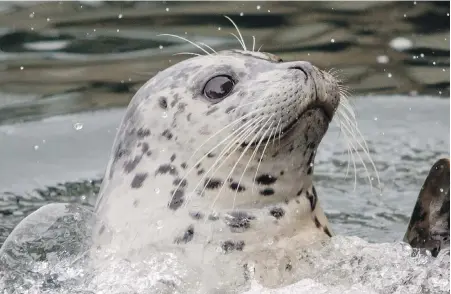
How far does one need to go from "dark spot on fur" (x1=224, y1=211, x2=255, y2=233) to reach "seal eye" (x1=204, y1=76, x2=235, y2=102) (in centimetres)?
41

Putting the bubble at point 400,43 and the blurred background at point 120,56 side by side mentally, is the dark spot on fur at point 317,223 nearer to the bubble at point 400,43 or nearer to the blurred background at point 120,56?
the blurred background at point 120,56

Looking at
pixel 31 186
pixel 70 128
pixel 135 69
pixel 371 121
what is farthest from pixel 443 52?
pixel 31 186

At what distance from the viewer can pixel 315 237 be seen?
4.38m

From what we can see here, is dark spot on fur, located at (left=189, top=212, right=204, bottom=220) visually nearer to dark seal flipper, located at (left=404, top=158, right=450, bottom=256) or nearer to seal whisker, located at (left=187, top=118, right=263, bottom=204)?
seal whisker, located at (left=187, top=118, right=263, bottom=204)

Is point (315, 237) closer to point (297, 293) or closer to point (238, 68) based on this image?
point (297, 293)

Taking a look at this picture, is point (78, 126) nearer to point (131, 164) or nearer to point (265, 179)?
point (131, 164)

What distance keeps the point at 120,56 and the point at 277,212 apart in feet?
14.1

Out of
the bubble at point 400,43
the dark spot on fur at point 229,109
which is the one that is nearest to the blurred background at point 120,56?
the bubble at point 400,43

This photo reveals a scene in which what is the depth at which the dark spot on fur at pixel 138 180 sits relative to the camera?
439 cm

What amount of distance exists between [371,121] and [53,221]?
296cm

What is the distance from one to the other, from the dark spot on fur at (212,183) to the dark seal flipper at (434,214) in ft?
2.80

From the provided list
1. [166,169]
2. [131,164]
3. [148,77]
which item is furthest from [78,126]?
[166,169]

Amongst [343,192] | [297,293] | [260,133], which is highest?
[260,133]

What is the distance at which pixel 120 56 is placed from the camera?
8.42 m
